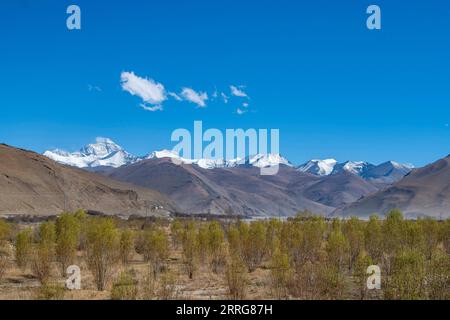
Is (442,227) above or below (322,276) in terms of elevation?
above

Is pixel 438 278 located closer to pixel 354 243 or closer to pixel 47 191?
pixel 354 243

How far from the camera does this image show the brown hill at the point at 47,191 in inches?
5015

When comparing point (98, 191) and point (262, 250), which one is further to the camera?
point (98, 191)

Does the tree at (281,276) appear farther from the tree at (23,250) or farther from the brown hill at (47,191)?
the brown hill at (47,191)

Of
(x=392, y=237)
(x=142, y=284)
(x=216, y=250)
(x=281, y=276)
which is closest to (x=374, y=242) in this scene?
(x=392, y=237)

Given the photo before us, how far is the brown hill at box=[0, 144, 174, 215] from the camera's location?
127 m

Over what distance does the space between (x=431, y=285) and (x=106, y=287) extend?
1510 centimetres

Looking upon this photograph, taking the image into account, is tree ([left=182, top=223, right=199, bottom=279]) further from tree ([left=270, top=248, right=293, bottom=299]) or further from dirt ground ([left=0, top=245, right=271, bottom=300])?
tree ([left=270, top=248, right=293, bottom=299])

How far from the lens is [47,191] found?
140750mm

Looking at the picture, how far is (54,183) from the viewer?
14812 cm

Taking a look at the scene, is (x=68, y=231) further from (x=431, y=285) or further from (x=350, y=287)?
(x=431, y=285)

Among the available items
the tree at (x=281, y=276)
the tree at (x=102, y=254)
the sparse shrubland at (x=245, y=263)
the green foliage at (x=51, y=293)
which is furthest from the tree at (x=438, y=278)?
the tree at (x=102, y=254)

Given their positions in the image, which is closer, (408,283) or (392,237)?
(408,283)
